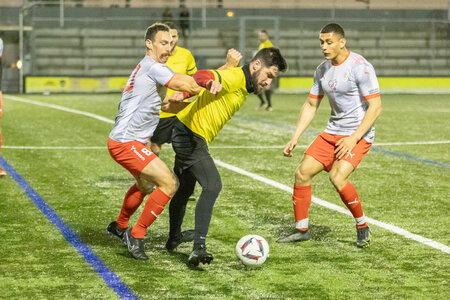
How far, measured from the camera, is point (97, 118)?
18.9 meters

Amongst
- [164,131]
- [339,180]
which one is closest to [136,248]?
[339,180]

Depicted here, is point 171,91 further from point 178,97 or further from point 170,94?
point 178,97

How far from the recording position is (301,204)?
736 centimetres

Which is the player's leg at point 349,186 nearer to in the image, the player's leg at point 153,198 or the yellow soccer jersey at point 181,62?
the player's leg at point 153,198

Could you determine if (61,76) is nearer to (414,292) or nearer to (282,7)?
(282,7)

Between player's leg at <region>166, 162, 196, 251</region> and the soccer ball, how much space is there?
72 cm

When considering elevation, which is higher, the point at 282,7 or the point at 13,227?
the point at 282,7

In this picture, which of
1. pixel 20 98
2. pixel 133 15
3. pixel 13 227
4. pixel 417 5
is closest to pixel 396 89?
pixel 417 5

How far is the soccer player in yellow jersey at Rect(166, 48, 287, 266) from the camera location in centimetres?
628

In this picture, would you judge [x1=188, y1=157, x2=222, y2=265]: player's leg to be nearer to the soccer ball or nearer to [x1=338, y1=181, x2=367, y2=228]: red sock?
the soccer ball

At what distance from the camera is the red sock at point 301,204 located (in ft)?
24.1

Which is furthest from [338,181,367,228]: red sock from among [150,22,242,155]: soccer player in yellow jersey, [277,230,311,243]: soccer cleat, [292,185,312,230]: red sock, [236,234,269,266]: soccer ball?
[150,22,242,155]: soccer player in yellow jersey

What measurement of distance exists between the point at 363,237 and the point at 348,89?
1307 millimetres

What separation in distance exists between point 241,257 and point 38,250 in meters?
1.78
